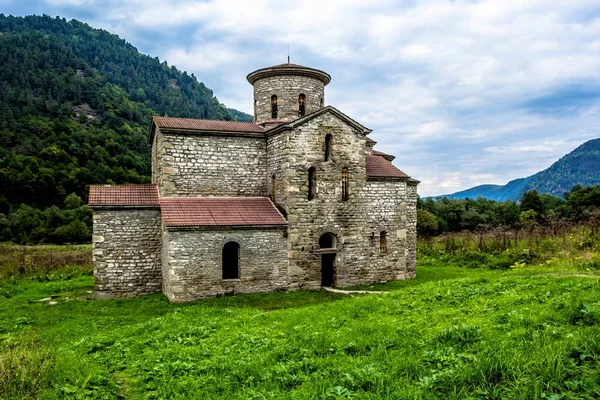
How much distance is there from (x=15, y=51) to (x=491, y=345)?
317 feet

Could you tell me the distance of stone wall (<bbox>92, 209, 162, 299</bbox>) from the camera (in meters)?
16.8

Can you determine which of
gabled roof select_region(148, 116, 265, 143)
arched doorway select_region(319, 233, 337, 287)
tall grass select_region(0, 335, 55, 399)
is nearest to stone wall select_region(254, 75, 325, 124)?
gabled roof select_region(148, 116, 265, 143)

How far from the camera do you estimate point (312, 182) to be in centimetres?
1806

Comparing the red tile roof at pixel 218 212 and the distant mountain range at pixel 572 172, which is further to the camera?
the distant mountain range at pixel 572 172

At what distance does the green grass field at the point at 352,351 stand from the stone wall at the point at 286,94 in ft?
37.2

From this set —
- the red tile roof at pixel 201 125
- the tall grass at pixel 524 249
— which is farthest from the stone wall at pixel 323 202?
the tall grass at pixel 524 249

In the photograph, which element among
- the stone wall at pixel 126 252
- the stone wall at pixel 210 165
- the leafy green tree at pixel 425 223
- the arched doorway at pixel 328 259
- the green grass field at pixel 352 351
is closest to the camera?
the green grass field at pixel 352 351

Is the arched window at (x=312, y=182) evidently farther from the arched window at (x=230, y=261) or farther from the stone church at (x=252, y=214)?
the arched window at (x=230, y=261)

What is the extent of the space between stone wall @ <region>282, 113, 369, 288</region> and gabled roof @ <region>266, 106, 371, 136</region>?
0.55ft

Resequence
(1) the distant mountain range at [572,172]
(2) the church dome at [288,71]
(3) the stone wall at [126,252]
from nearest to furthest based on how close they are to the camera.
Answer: (3) the stone wall at [126,252] → (2) the church dome at [288,71] → (1) the distant mountain range at [572,172]

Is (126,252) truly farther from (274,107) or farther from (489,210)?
(489,210)

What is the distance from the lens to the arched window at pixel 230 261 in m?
17.3

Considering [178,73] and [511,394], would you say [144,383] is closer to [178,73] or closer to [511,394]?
[511,394]

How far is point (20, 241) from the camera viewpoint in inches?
1655
